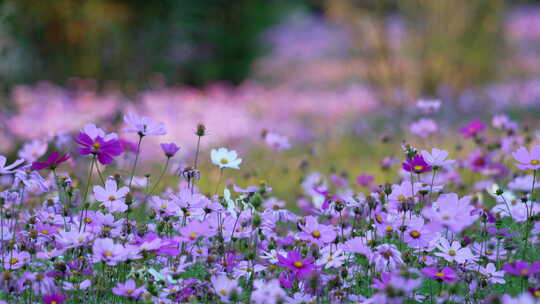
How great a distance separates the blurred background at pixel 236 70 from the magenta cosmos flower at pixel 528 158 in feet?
2.71

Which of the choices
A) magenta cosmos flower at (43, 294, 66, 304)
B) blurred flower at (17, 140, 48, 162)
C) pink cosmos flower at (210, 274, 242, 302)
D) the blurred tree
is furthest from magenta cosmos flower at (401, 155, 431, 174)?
the blurred tree

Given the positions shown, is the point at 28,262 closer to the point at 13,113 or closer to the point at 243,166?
the point at 243,166

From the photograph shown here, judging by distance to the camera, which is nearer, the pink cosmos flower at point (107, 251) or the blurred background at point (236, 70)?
the pink cosmos flower at point (107, 251)

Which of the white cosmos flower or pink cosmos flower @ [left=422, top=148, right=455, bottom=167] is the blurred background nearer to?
pink cosmos flower @ [left=422, top=148, right=455, bottom=167]

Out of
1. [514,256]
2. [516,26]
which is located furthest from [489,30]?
[516,26]

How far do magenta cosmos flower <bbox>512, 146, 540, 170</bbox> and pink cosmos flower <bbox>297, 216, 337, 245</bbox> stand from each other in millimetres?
513

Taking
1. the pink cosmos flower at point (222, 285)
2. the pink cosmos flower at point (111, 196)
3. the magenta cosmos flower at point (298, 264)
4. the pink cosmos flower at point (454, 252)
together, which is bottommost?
the pink cosmos flower at point (222, 285)

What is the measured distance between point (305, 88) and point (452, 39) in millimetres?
4473

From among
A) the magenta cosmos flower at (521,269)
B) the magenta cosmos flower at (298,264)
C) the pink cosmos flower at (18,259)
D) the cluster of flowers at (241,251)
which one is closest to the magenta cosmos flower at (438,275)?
the cluster of flowers at (241,251)

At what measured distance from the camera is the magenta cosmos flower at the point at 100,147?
64.2 inches

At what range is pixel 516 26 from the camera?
635 inches

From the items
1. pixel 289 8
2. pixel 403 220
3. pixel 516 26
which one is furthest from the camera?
pixel 516 26

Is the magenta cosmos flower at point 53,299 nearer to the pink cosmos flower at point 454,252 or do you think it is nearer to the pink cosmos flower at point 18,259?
the pink cosmos flower at point 18,259

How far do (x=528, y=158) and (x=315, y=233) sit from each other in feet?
1.91
